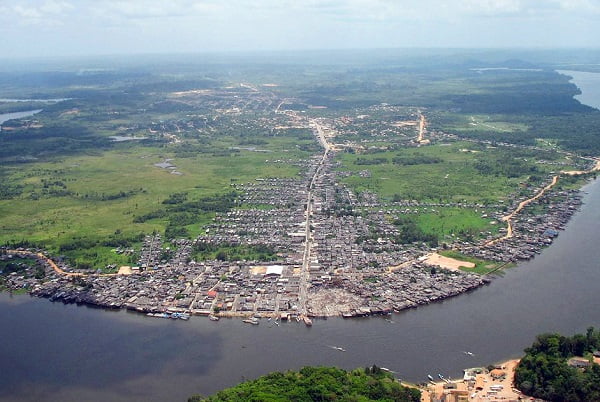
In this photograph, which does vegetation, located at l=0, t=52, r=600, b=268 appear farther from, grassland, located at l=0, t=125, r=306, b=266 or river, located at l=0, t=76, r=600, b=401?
river, located at l=0, t=76, r=600, b=401

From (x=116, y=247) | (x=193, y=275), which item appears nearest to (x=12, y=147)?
(x=116, y=247)

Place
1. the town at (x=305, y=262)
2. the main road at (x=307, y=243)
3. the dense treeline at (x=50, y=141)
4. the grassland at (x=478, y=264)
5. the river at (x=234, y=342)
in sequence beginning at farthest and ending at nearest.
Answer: the dense treeline at (x=50, y=141) → the grassland at (x=478, y=264) → the town at (x=305, y=262) → the main road at (x=307, y=243) → the river at (x=234, y=342)

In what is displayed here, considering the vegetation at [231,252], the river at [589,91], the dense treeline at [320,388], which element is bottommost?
the dense treeline at [320,388]

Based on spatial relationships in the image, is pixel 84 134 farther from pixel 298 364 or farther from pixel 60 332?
pixel 298 364

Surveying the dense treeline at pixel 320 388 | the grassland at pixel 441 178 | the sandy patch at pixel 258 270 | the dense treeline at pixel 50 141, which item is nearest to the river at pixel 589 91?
the grassland at pixel 441 178

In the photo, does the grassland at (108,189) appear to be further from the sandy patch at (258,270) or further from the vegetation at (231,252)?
the sandy patch at (258,270)

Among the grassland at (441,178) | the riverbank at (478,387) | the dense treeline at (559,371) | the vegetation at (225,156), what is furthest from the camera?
the grassland at (441,178)

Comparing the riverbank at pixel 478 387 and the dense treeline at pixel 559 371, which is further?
the riverbank at pixel 478 387
